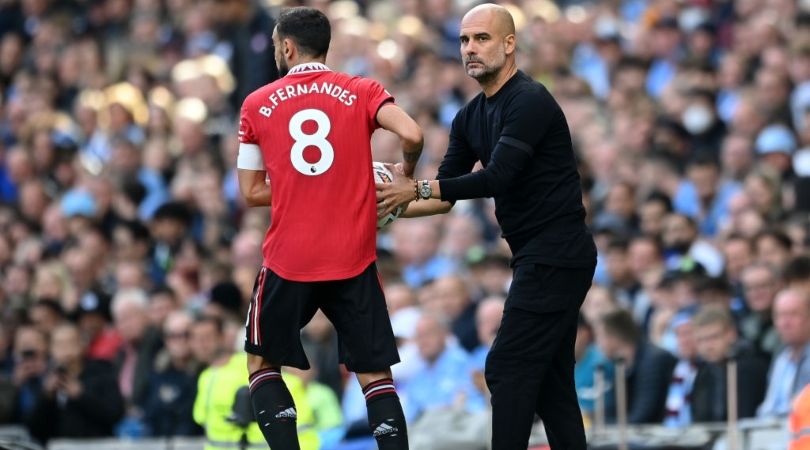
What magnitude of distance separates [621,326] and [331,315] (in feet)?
15.7

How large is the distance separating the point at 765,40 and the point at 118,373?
699 cm

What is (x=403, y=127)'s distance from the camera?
8.02m

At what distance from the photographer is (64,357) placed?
14.4 m

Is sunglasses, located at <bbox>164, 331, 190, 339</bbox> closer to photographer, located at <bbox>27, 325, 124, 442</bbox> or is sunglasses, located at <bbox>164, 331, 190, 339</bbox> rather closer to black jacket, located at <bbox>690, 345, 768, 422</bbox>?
photographer, located at <bbox>27, 325, 124, 442</bbox>

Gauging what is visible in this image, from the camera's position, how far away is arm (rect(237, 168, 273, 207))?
27.5 feet

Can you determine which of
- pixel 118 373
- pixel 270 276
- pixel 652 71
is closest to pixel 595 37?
pixel 652 71

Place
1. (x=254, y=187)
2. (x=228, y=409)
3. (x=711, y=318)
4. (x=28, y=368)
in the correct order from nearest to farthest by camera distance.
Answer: (x=254, y=187) → (x=228, y=409) → (x=711, y=318) → (x=28, y=368)

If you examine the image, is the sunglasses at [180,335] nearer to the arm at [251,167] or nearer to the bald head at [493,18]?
the arm at [251,167]

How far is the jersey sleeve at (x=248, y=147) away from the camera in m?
8.30

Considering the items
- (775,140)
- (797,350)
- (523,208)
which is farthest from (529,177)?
(775,140)


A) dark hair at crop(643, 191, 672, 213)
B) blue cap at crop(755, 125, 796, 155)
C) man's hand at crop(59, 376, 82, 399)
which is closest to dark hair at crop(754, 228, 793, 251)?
dark hair at crop(643, 191, 672, 213)

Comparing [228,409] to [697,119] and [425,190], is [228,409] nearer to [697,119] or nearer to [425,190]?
[425,190]

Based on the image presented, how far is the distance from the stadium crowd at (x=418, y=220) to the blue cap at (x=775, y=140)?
0.02 metres

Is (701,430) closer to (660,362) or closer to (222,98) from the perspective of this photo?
(660,362)
